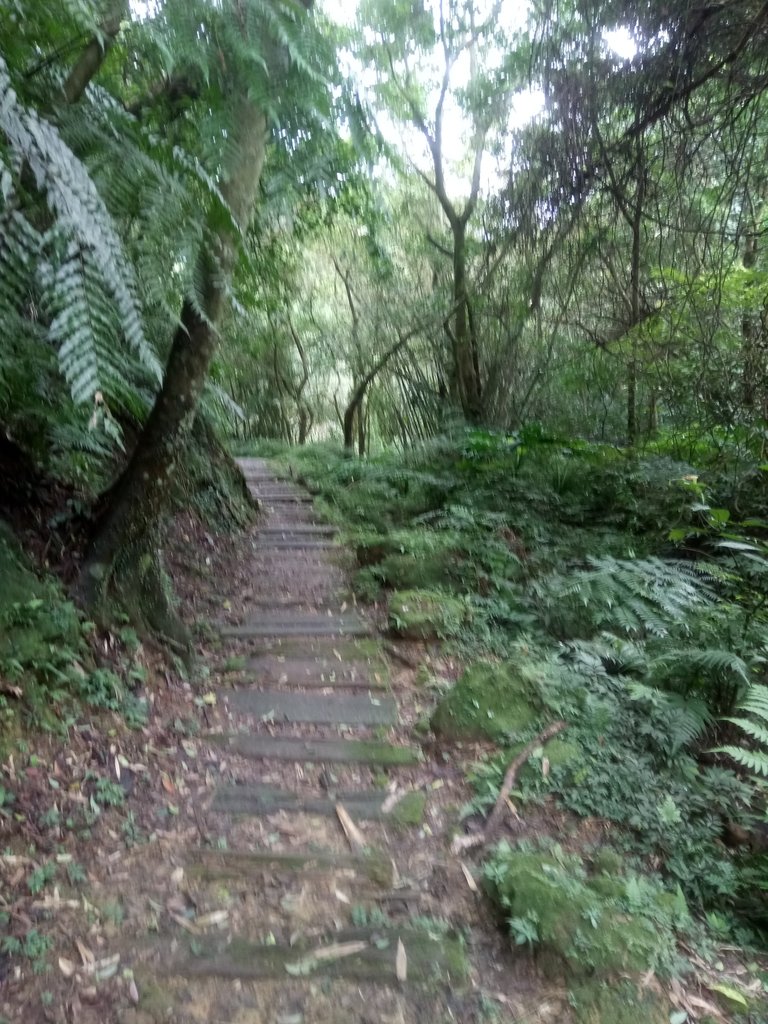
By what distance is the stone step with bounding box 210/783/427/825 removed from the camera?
320 cm

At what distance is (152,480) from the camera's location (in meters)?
4.12

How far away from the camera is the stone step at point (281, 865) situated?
9.09 feet

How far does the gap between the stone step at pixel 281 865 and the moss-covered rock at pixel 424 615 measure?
2.15m

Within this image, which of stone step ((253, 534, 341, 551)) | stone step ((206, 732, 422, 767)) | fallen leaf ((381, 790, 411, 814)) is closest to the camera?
fallen leaf ((381, 790, 411, 814))

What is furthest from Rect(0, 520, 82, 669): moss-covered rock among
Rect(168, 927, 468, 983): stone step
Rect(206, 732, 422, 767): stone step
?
Rect(168, 927, 468, 983): stone step

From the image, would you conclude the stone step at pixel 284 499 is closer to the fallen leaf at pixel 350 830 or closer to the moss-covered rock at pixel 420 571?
the moss-covered rock at pixel 420 571

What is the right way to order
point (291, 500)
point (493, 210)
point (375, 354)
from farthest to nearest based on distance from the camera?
point (375, 354)
point (291, 500)
point (493, 210)

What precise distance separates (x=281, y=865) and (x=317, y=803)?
46 centimetres

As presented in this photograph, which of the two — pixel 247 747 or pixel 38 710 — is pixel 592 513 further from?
pixel 38 710

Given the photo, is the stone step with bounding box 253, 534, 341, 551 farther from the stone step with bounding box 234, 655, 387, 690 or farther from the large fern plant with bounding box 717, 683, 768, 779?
the large fern plant with bounding box 717, 683, 768, 779

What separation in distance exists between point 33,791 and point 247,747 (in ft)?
3.85

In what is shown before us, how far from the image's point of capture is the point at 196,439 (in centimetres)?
684

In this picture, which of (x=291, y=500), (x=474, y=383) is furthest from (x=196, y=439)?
(x=474, y=383)

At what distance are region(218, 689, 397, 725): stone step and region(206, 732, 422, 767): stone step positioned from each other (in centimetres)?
20
